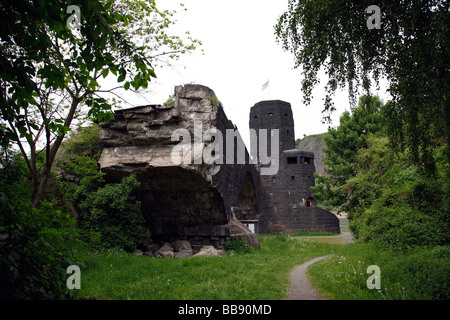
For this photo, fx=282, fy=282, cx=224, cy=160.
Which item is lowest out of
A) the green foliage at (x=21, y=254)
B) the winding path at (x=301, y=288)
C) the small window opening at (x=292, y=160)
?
the winding path at (x=301, y=288)

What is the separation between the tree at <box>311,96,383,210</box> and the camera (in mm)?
17266

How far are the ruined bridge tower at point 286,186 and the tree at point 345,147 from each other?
4528 millimetres

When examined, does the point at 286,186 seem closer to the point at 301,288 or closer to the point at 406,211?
the point at 406,211

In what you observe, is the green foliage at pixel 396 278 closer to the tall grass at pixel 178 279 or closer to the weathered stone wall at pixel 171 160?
the tall grass at pixel 178 279

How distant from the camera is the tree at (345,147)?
17266 millimetres

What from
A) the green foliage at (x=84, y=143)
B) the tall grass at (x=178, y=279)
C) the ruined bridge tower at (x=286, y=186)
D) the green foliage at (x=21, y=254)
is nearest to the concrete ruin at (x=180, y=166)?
the green foliage at (x=84, y=143)

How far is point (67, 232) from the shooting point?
168 inches

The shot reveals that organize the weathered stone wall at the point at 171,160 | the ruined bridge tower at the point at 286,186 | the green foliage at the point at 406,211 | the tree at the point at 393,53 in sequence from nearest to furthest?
the tree at the point at 393,53
the green foliage at the point at 406,211
the weathered stone wall at the point at 171,160
the ruined bridge tower at the point at 286,186

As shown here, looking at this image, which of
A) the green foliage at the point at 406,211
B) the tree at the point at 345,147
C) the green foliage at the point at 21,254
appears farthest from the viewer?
the tree at the point at 345,147

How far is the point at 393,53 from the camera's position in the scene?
13.4 feet

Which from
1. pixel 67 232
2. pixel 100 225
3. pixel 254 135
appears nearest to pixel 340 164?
pixel 254 135

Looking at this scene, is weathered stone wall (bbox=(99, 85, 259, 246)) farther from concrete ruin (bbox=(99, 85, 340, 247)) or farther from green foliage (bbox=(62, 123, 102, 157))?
green foliage (bbox=(62, 123, 102, 157))
